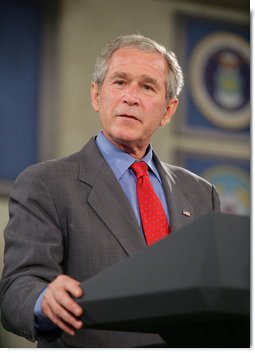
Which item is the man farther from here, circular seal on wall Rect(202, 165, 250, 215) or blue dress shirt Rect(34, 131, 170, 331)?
circular seal on wall Rect(202, 165, 250, 215)

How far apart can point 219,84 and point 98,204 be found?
212 centimetres

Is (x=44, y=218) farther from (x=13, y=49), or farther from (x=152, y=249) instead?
(x=13, y=49)

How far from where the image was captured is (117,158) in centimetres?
168

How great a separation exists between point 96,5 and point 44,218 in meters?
2.12

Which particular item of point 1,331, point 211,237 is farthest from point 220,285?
point 1,331

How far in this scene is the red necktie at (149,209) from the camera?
1522 mm

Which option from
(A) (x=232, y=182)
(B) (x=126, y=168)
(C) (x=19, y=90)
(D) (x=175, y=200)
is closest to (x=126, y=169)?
(B) (x=126, y=168)

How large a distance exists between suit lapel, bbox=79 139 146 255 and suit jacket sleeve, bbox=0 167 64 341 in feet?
0.27

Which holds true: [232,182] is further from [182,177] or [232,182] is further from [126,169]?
[126,169]

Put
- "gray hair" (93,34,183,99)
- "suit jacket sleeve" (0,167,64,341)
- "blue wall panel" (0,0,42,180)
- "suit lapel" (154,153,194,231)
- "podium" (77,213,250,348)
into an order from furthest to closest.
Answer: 1. "blue wall panel" (0,0,42,180)
2. "gray hair" (93,34,183,99)
3. "suit lapel" (154,153,194,231)
4. "suit jacket sleeve" (0,167,64,341)
5. "podium" (77,213,250,348)

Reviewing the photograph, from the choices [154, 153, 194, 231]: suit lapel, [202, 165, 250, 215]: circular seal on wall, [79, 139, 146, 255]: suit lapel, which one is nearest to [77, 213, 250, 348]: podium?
[79, 139, 146, 255]: suit lapel

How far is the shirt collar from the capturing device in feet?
5.44

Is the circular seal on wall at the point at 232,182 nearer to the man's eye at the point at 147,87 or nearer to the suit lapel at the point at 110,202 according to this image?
the man's eye at the point at 147,87

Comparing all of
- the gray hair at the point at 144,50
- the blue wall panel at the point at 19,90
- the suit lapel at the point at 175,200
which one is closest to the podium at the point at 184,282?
the suit lapel at the point at 175,200
